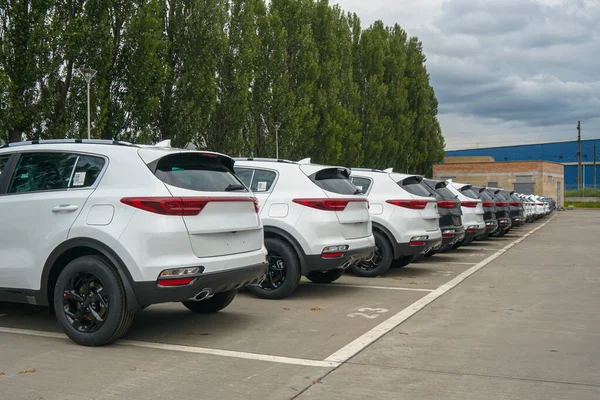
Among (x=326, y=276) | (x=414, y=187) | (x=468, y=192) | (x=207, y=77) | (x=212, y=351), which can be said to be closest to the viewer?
(x=212, y=351)

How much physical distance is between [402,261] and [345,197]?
3.70 m

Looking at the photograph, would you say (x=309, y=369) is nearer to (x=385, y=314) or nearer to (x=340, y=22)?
(x=385, y=314)

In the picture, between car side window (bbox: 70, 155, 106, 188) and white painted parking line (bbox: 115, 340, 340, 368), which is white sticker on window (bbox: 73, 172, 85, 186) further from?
white painted parking line (bbox: 115, 340, 340, 368)

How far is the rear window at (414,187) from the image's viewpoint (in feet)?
37.1

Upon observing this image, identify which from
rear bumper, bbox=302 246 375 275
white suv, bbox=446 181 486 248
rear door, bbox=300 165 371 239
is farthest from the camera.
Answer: white suv, bbox=446 181 486 248

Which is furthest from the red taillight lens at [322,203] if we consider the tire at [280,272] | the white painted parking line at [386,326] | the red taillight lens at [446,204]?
the red taillight lens at [446,204]

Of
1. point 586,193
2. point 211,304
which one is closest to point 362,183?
point 211,304

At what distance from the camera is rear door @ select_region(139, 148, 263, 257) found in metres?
5.85

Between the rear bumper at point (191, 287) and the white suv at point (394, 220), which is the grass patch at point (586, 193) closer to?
the white suv at point (394, 220)

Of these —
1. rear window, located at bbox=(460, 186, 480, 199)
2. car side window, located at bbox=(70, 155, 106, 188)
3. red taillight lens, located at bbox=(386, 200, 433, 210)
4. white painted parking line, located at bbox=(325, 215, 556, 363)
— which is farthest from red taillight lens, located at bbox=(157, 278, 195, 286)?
rear window, located at bbox=(460, 186, 480, 199)

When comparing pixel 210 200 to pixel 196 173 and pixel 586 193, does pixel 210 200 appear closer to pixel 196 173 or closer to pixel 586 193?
pixel 196 173

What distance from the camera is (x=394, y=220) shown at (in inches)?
424

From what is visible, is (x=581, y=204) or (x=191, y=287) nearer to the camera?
(x=191, y=287)

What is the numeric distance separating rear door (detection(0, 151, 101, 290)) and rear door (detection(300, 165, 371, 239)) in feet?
11.0
